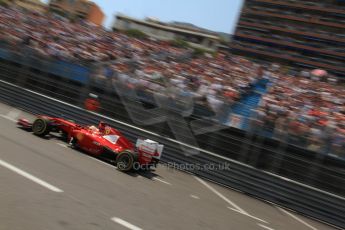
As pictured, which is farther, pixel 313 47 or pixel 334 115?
pixel 313 47

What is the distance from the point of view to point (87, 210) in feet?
19.2

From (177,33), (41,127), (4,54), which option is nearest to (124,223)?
(41,127)

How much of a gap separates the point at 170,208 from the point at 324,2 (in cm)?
6196

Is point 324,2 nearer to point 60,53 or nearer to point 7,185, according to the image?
point 60,53

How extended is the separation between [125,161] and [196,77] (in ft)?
25.6

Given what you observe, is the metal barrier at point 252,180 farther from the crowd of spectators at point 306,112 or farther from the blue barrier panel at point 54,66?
the blue barrier panel at point 54,66

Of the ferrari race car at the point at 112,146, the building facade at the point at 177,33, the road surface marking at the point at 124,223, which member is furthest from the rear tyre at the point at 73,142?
the building facade at the point at 177,33

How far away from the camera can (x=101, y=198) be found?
6.71 meters

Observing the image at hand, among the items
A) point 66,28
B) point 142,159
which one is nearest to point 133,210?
point 142,159

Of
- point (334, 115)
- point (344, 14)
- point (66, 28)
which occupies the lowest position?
point (334, 115)

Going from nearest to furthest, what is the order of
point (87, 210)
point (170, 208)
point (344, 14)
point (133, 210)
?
point (87, 210) < point (133, 210) < point (170, 208) < point (344, 14)

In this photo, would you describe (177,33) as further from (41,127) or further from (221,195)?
(221,195)

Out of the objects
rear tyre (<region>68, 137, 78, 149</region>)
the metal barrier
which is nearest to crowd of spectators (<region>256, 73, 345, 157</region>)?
the metal barrier

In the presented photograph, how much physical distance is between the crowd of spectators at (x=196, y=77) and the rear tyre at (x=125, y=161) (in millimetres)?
3503
